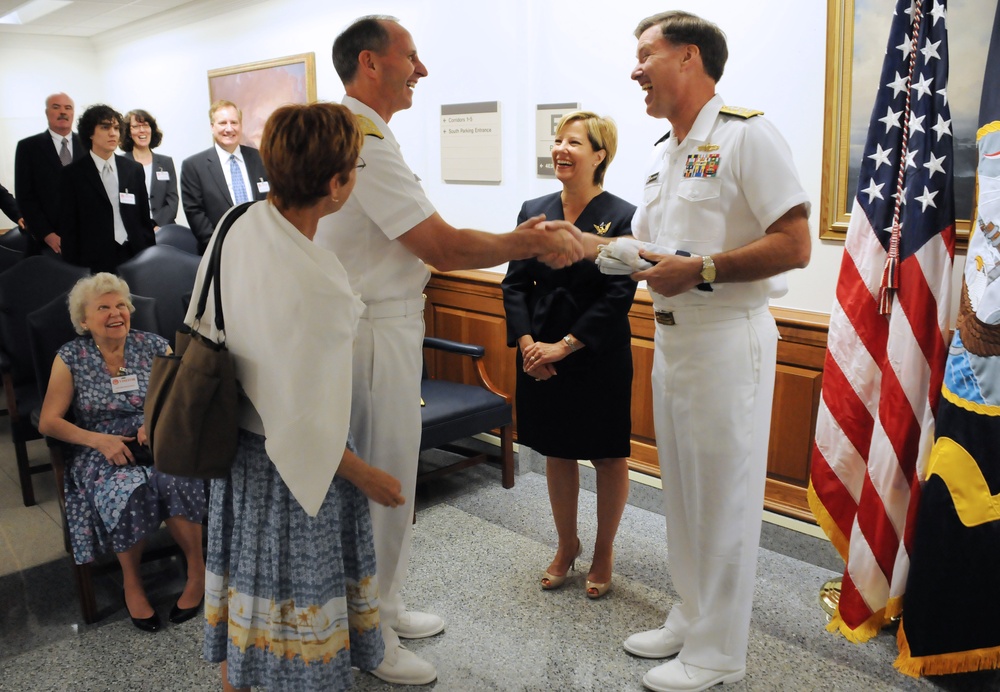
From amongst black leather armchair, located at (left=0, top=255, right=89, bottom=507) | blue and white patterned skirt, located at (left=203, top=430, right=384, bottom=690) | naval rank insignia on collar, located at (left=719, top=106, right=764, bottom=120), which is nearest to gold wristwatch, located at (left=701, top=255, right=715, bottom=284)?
naval rank insignia on collar, located at (left=719, top=106, right=764, bottom=120)

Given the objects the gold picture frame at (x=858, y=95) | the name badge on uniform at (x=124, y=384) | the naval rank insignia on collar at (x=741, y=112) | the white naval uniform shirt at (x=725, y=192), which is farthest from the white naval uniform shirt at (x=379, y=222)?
the gold picture frame at (x=858, y=95)

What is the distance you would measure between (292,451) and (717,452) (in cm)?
114

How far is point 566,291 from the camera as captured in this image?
2707mm

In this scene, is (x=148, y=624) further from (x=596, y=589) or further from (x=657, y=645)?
(x=657, y=645)

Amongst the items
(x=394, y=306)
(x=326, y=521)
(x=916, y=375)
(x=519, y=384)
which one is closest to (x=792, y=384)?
(x=916, y=375)

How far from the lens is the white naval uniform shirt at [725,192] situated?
1971mm

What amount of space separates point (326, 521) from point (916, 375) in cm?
183

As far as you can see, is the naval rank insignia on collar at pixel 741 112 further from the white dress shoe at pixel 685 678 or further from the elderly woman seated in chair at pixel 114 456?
the elderly woman seated in chair at pixel 114 456

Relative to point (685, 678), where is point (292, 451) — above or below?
above

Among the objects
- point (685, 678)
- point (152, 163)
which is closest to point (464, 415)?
point (685, 678)

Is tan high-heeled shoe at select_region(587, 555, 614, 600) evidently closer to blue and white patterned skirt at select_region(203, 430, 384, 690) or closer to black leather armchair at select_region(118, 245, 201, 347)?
blue and white patterned skirt at select_region(203, 430, 384, 690)

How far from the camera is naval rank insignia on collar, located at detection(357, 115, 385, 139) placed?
6.62 feet

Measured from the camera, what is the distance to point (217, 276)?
1.65 meters

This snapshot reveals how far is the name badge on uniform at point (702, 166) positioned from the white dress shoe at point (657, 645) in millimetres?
1392
